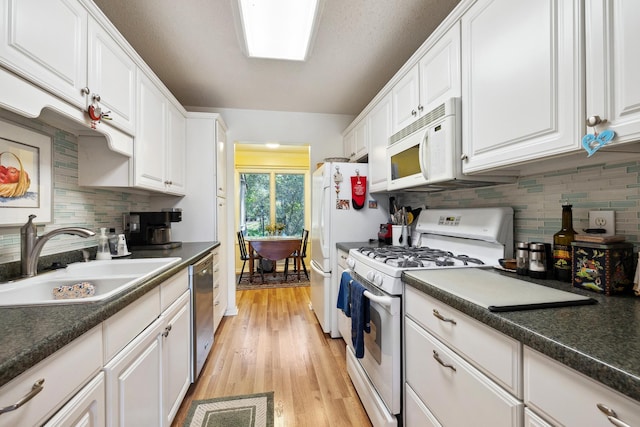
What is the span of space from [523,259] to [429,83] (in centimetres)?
111

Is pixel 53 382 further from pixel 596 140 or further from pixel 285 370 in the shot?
pixel 285 370

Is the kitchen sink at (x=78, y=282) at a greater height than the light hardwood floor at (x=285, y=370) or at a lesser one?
greater

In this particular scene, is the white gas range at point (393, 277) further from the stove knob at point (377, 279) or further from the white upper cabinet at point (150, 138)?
the white upper cabinet at point (150, 138)

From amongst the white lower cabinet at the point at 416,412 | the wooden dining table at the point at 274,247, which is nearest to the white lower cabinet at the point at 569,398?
the white lower cabinet at the point at 416,412

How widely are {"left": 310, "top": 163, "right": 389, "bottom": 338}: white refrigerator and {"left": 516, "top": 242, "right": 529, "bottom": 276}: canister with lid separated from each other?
59.2 inches

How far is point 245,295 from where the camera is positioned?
4.04 metres

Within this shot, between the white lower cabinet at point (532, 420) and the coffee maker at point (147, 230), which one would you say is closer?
the white lower cabinet at point (532, 420)

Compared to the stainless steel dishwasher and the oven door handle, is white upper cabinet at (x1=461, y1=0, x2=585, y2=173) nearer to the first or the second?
the oven door handle

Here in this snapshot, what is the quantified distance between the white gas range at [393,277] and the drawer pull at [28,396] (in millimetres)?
1224

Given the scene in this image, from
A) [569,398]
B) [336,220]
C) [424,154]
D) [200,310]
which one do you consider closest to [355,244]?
[336,220]

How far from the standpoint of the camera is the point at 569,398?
62cm

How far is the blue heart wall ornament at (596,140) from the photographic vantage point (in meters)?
0.80

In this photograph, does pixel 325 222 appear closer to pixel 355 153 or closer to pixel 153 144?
pixel 355 153

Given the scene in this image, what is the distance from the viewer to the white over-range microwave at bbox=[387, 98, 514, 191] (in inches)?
57.8
